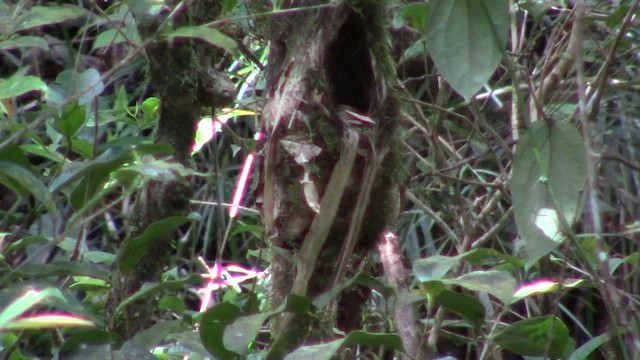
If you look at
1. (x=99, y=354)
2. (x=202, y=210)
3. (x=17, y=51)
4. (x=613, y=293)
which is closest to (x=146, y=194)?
(x=99, y=354)

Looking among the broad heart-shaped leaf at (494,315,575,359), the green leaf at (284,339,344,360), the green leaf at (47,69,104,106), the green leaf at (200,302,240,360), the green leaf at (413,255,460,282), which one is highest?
the green leaf at (47,69,104,106)

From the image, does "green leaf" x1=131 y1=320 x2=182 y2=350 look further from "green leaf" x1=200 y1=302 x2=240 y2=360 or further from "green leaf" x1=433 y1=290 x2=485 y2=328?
"green leaf" x1=433 y1=290 x2=485 y2=328

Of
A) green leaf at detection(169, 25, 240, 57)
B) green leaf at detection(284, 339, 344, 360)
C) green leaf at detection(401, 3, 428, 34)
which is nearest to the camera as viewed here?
green leaf at detection(284, 339, 344, 360)

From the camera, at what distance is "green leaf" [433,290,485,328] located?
2.69 feet

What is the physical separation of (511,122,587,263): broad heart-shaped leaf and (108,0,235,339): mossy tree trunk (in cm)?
35

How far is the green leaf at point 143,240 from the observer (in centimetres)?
87

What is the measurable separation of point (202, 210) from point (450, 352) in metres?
0.70

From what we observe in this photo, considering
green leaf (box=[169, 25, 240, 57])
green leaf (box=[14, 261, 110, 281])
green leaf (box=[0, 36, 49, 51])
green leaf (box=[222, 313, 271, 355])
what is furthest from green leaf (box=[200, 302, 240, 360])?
green leaf (box=[0, 36, 49, 51])

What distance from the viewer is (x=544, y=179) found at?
854 millimetres

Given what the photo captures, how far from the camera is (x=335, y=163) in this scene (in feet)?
3.01

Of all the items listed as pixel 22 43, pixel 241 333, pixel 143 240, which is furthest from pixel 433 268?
pixel 22 43

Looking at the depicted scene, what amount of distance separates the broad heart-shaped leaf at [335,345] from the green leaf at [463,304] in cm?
6

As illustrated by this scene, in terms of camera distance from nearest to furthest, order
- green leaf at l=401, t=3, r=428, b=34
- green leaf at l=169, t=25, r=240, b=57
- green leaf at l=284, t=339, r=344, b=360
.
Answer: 1. green leaf at l=284, t=339, r=344, b=360
2. green leaf at l=169, t=25, r=240, b=57
3. green leaf at l=401, t=3, r=428, b=34

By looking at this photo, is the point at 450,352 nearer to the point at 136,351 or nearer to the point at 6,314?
the point at 136,351
